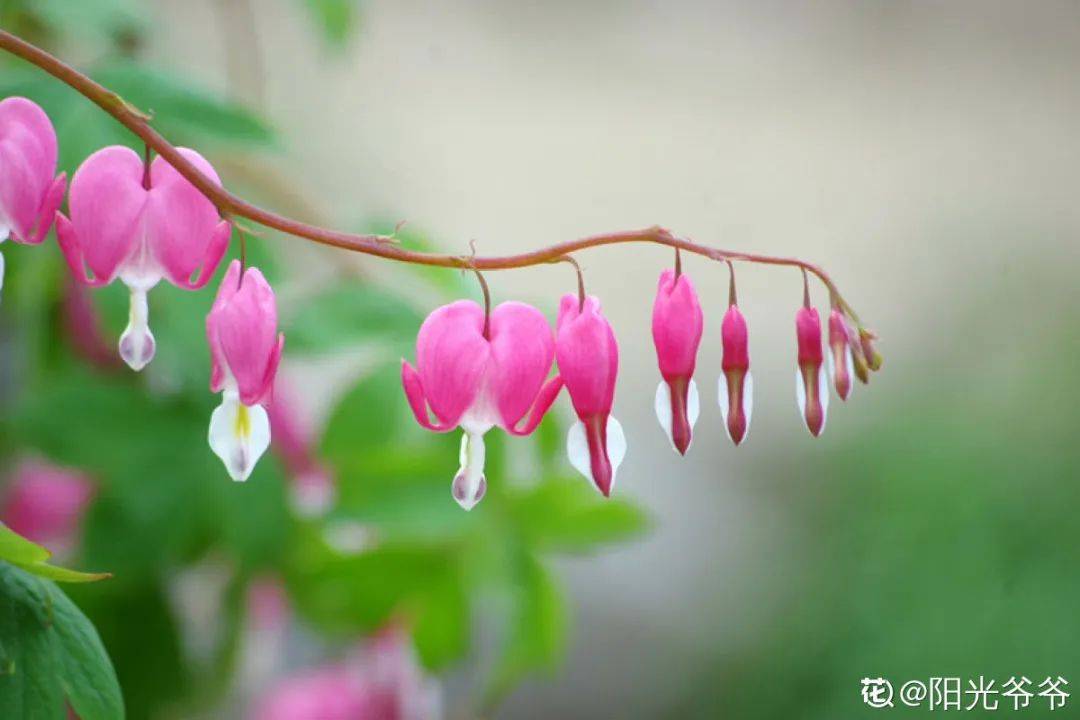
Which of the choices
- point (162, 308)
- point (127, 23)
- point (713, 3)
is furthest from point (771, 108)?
point (162, 308)

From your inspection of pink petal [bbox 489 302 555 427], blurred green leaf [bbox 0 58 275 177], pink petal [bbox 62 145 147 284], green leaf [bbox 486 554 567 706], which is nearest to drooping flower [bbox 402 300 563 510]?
pink petal [bbox 489 302 555 427]

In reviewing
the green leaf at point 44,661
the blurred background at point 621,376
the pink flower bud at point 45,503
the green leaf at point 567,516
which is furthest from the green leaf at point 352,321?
the green leaf at point 44,661

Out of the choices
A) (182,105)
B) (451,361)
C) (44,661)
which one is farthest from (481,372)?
(182,105)

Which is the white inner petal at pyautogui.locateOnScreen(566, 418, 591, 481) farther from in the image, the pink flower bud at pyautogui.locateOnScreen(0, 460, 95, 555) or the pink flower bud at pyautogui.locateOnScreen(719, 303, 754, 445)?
the pink flower bud at pyautogui.locateOnScreen(0, 460, 95, 555)

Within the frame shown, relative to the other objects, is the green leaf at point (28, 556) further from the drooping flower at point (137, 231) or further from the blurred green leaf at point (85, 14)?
the blurred green leaf at point (85, 14)

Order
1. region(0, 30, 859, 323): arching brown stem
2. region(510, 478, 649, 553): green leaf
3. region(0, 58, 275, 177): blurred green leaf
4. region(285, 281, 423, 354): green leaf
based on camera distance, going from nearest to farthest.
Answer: region(0, 30, 859, 323): arching brown stem
region(0, 58, 275, 177): blurred green leaf
region(285, 281, 423, 354): green leaf
region(510, 478, 649, 553): green leaf

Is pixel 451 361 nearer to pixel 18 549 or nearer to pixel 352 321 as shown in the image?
pixel 18 549
